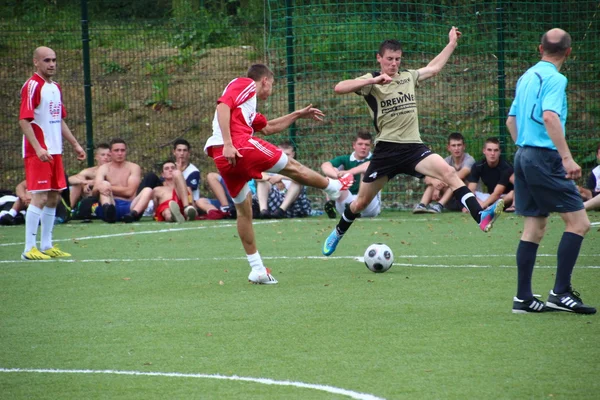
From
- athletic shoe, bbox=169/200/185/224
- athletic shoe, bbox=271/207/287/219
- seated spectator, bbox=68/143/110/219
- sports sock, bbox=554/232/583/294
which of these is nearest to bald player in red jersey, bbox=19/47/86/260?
athletic shoe, bbox=169/200/185/224

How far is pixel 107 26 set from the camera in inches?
719

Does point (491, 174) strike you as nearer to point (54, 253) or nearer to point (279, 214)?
point (279, 214)

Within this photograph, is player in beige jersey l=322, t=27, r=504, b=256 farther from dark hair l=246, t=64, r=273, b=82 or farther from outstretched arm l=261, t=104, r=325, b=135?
dark hair l=246, t=64, r=273, b=82

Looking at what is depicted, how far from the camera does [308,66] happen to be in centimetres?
1684

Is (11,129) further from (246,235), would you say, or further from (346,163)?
(246,235)

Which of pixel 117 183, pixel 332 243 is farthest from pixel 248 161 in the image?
pixel 117 183

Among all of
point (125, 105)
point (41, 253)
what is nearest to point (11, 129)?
point (125, 105)

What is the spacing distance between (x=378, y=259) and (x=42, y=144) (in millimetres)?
4201

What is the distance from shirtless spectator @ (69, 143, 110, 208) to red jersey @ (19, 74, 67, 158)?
5398 mm

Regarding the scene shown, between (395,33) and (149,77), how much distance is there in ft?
19.5

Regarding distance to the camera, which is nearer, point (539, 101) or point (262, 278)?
point (539, 101)

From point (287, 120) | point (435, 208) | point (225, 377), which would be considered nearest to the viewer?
point (225, 377)

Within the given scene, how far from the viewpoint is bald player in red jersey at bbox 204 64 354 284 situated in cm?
766

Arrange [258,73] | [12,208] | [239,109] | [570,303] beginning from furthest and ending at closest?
[12,208]
[258,73]
[239,109]
[570,303]
